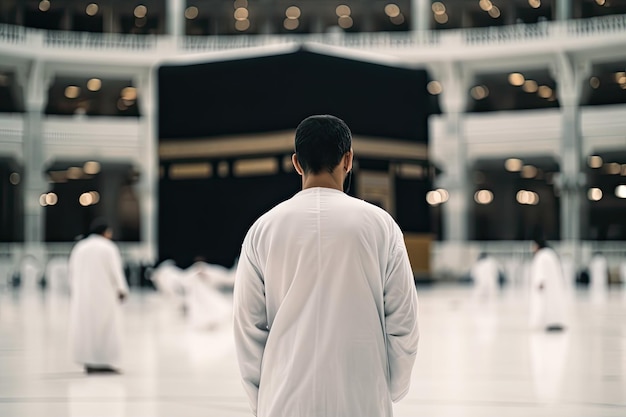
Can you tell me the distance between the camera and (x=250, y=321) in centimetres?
281

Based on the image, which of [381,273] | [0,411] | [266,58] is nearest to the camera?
[381,273]

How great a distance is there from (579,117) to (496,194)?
19.2ft

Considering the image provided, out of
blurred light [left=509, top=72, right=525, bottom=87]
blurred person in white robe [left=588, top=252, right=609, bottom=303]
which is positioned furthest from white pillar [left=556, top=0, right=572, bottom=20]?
blurred person in white robe [left=588, top=252, right=609, bottom=303]

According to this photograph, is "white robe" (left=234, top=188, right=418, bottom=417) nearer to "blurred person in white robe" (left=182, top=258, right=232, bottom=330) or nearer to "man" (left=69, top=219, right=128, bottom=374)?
"man" (left=69, top=219, right=128, bottom=374)

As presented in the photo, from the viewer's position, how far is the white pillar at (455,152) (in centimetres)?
2997

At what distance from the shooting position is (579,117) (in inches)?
1144

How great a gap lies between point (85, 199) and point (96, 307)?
2543 cm

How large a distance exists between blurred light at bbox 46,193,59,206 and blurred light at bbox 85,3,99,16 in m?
6.53

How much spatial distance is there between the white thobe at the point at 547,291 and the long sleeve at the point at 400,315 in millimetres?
10756

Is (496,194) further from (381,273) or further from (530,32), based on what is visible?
(381,273)

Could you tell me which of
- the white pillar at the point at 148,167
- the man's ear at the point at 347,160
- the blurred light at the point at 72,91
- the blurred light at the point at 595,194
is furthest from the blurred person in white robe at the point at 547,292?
the blurred light at the point at 72,91

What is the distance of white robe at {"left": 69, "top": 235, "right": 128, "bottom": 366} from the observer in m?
8.89

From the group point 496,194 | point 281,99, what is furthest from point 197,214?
point 496,194

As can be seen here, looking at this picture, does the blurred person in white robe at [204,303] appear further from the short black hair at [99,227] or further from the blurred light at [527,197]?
the blurred light at [527,197]
